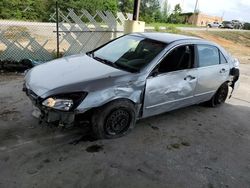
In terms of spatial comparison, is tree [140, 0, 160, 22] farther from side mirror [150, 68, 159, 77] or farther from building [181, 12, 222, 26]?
side mirror [150, 68, 159, 77]

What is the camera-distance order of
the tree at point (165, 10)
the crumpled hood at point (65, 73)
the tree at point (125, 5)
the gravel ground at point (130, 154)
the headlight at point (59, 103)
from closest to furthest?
1. the gravel ground at point (130, 154)
2. the headlight at point (59, 103)
3. the crumpled hood at point (65, 73)
4. the tree at point (125, 5)
5. the tree at point (165, 10)

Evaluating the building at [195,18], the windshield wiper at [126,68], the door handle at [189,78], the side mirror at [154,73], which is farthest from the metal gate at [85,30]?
the building at [195,18]

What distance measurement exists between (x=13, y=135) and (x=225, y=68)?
4.07 meters

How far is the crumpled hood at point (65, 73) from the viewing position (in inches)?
145

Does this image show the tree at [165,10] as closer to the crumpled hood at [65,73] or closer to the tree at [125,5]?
the tree at [125,5]

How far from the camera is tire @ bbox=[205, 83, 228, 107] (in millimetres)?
5791

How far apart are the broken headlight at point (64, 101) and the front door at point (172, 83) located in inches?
43.1

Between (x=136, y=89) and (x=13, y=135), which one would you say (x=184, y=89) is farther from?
(x=13, y=135)

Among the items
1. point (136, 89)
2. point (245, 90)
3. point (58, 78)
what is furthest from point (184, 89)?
point (245, 90)

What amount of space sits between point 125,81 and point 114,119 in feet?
1.85

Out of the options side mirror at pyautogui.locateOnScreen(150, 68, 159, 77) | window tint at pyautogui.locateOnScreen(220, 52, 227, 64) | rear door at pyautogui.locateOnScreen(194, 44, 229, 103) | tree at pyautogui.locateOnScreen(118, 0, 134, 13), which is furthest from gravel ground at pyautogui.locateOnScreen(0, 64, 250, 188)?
tree at pyautogui.locateOnScreen(118, 0, 134, 13)

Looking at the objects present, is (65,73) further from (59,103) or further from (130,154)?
(130,154)

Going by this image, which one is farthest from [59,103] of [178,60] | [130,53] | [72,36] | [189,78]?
[72,36]

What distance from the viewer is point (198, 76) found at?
4938mm
